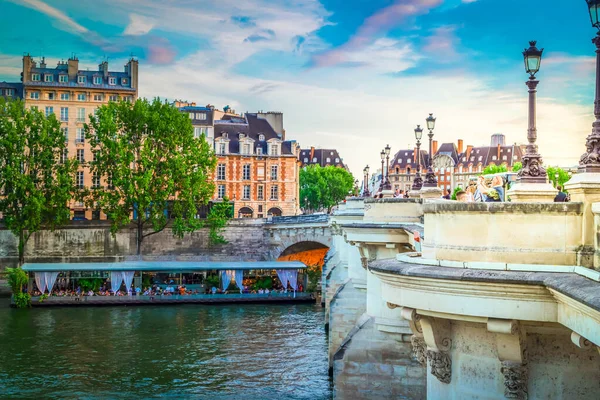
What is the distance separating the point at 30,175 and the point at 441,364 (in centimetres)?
5334

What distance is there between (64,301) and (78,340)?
1372 centimetres

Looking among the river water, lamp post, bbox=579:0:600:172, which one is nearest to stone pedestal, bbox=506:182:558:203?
lamp post, bbox=579:0:600:172

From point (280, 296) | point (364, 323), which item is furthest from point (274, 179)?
point (364, 323)

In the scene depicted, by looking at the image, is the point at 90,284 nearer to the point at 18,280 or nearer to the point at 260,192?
the point at 18,280

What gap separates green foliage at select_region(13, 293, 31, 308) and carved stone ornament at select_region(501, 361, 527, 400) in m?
44.4

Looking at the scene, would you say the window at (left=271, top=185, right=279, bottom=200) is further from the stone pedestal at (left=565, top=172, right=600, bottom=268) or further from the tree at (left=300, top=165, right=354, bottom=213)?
the stone pedestal at (left=565, top=172, right=600, bottom=268)

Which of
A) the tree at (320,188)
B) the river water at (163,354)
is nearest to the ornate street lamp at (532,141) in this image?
the river water at (163,354)

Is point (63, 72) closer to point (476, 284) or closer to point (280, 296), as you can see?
point (280, 296)

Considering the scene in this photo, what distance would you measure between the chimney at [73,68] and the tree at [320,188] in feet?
138

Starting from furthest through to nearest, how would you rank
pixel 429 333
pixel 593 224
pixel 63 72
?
1. pixel 63 72
2. pixel 429 333
3. pixel 593 224

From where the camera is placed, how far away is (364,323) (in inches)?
810

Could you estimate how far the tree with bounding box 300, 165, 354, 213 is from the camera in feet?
365

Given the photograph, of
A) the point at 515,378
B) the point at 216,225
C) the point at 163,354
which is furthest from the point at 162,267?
the point at 515,378

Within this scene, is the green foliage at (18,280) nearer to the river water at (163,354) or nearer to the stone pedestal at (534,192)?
the river water at (163,354)
